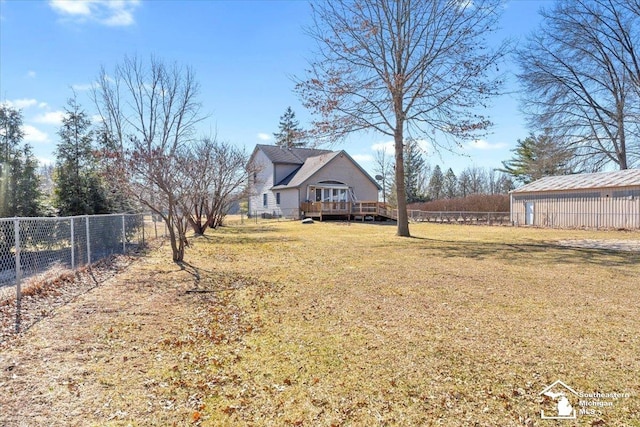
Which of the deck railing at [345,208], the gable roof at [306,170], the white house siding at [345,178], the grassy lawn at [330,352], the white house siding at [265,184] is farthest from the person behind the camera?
the white house siding at [265,184]

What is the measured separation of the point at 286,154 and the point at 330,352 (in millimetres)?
33767

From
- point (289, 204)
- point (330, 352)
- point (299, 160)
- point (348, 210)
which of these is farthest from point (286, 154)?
point (330, 352)

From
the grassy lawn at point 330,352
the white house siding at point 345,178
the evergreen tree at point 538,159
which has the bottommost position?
the grassy lawn at point 330,352

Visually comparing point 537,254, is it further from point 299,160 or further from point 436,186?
point 436,186

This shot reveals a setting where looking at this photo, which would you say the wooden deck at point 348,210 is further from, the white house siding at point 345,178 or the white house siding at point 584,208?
the white house siding at point 584,208

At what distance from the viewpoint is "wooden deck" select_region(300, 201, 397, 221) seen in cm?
2931

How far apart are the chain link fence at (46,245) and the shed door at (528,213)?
2457cm

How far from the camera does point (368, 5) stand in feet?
51.3

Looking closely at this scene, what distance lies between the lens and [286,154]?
3669 cm

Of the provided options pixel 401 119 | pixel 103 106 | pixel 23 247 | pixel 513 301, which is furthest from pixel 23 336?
pixel 103 106

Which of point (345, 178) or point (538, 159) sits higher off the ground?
point (538, 159)

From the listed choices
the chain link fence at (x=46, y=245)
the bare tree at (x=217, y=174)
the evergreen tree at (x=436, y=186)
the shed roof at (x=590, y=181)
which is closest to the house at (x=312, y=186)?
the bare tree at (x=217, y=174)

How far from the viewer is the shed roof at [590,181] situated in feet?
67.9

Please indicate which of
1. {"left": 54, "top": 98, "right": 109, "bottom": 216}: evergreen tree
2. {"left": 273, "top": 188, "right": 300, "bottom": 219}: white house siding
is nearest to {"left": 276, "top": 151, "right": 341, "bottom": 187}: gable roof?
{"left": 273, "top": 188, "right": 300, "bottom": 219}: white house siding
